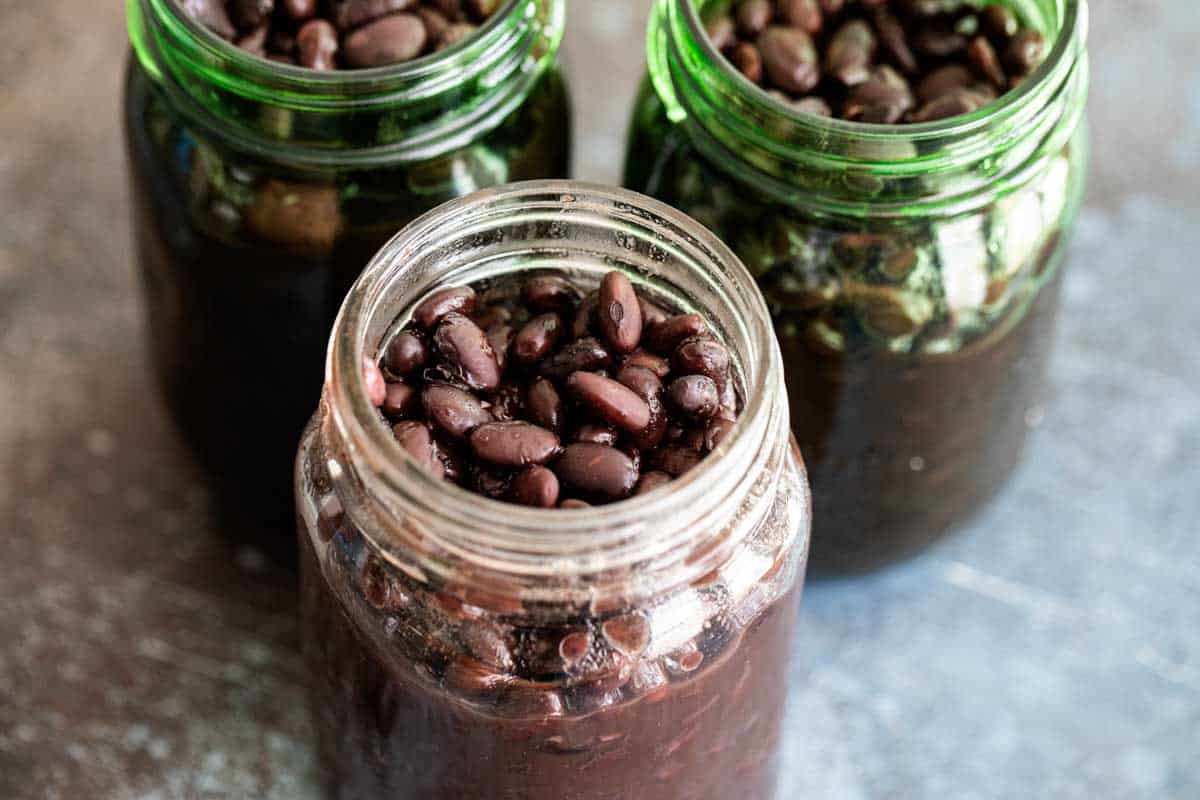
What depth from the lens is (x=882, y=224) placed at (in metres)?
1.16

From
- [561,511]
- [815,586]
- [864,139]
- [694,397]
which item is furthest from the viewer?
[815,586]

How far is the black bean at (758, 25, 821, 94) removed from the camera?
120 centimetres

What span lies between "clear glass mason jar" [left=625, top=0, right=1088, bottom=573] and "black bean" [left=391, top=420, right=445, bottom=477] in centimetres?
33

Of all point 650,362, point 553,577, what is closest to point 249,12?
point 650,362

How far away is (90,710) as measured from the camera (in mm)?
1443

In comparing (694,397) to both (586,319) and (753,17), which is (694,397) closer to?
(586,319)

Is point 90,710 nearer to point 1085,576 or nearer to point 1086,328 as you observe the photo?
point 1085,576

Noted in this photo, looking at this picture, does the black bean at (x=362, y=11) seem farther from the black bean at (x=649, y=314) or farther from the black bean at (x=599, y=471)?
the black bean at (x=599, y=471)

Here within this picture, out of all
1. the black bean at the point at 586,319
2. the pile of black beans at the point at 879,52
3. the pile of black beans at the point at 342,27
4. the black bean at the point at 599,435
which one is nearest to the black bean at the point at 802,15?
the pile of black beans at the point at 879,52

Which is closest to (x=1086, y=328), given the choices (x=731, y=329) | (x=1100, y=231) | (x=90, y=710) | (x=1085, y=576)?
(x=1100, y=231)

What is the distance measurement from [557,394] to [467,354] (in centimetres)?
6

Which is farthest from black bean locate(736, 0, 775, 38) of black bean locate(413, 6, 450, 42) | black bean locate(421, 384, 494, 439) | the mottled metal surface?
the mottled metal surface

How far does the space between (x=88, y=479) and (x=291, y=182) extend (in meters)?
0.52

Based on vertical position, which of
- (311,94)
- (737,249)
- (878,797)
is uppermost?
(311,94)
